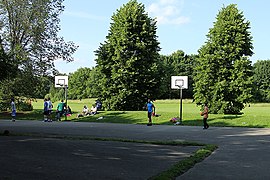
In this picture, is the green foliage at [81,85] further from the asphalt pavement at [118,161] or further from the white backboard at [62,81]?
the asphalt pavement at [118,161]

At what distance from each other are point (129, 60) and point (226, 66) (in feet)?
38.1

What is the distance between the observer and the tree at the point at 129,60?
44.1 meters

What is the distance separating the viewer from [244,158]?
11.0 m

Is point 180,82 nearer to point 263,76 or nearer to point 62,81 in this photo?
point 62,81

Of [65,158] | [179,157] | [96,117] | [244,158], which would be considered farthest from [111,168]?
[96,117]

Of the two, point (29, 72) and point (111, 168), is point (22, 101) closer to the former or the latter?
point (29, 72)

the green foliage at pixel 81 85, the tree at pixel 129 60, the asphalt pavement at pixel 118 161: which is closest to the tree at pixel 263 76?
the green foliage at pixel 81 85

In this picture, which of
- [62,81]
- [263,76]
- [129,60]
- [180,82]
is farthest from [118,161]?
[263,76]

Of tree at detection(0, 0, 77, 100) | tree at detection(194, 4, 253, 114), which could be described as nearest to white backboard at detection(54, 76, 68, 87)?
tree at detection(0, 0, 77, 100)

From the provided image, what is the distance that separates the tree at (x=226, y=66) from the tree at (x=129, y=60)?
6.92 metres

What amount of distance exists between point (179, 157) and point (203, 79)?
30.1m

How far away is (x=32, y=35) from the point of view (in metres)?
39.2

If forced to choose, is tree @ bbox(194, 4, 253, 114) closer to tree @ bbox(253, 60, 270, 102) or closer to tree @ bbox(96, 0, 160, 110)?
tree @ bbox(96, 0, 160, 110)

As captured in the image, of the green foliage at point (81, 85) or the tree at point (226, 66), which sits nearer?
the tree at point (226, 66)
